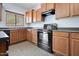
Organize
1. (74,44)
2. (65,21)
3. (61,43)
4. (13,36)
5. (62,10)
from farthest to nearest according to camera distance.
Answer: (13,36)
(65,21)
(62,10)
(61,43)
(74,44)

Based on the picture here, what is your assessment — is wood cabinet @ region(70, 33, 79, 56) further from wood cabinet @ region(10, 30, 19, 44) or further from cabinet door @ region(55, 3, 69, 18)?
wood cabinet @ region(10, 30, 19, 44)

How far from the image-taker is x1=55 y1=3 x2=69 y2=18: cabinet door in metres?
2.79

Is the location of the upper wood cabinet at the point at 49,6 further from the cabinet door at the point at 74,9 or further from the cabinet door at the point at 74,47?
the cabinet door at the point at 74,47

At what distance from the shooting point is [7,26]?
10.2 feet

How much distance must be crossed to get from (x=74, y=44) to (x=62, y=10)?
43.2 inches

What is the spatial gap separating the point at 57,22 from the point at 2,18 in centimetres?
168

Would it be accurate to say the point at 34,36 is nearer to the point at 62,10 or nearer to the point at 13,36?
the point at 13,36

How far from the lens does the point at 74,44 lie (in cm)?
224

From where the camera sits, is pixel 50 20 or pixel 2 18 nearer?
Result: pixel 2 18

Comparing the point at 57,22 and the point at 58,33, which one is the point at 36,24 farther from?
the point at 58,33

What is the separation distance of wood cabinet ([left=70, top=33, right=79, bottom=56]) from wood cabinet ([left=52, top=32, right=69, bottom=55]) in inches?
4.9

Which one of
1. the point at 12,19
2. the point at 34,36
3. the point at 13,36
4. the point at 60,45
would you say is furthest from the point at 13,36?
the point at 60,45

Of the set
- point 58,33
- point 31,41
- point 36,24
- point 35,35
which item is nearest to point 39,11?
point 36,24

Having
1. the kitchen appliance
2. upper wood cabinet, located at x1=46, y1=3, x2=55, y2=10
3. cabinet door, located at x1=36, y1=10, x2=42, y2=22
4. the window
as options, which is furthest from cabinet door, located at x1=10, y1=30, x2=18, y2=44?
upper wood cabinet, located at x1=46, y1=3, x2=55, y2=10
